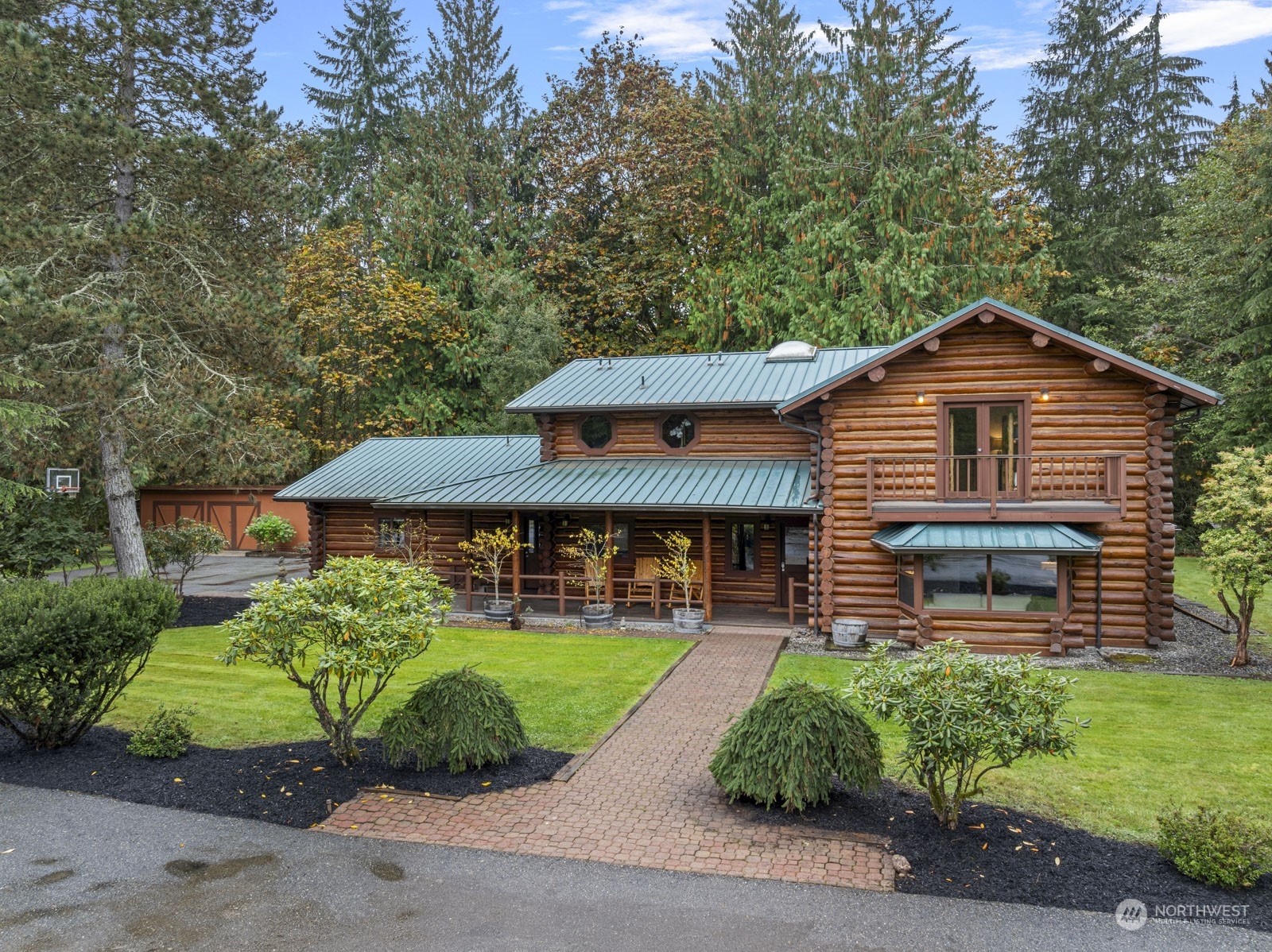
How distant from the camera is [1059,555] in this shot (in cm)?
1579

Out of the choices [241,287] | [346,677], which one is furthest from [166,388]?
[346,677]

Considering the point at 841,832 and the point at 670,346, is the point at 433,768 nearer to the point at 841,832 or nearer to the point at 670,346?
the point at 841,832

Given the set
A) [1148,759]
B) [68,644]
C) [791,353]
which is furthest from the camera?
[791,353]

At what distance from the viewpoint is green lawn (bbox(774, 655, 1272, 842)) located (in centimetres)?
873

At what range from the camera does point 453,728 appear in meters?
9.66

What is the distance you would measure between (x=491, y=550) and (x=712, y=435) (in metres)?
6.61

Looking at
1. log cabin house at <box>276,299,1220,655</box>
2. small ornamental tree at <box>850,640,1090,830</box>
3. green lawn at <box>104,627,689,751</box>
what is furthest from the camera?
log cabin house at <box>276,299,1220,655</box>

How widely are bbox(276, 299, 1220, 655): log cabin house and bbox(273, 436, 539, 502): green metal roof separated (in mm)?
1351

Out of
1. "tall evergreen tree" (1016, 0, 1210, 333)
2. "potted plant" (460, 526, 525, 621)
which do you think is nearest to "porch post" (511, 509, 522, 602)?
"potted plant" (460, 526, 525, 621)

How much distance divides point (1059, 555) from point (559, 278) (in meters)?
28.1

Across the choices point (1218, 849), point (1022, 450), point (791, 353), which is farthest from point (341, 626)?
point (791, 353)

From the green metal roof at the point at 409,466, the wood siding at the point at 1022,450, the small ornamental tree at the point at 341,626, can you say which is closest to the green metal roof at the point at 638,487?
the wood siding at the point at 1022,450

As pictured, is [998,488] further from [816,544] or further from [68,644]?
[68,644]

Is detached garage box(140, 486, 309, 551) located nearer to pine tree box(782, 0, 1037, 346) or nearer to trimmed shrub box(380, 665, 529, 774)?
pine tree box(782, 0, 1037, 346)
